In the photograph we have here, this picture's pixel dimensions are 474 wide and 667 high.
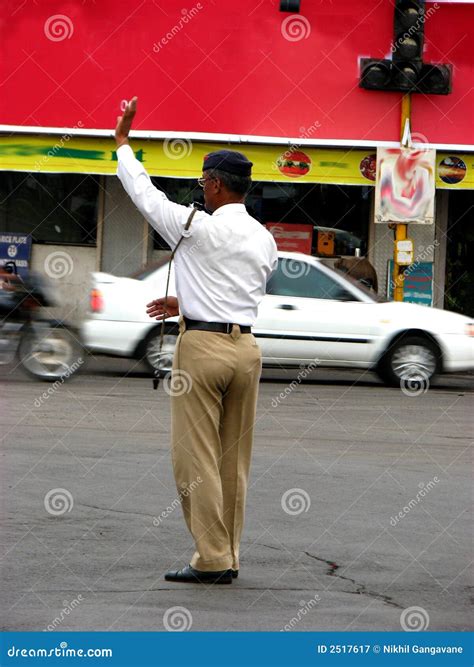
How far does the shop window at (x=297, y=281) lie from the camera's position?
580 inches

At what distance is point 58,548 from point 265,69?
574 inches

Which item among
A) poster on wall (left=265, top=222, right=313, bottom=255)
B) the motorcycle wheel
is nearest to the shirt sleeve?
the motorcycle wheel

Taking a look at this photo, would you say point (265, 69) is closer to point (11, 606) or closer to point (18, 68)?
point (18, 68)

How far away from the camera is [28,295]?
13.8 meters

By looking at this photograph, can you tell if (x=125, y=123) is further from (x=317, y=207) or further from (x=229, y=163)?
(x=317, y=207)

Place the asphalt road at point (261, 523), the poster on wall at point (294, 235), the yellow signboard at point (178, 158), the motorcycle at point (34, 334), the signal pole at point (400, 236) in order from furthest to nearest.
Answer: the poster on wall at point (294, 235) → the yellow signboard at point (178, 158) → the signal pole at point (400, 236) → the motorcycle at point (34, 334) → the asphalt road at point (261, 523)

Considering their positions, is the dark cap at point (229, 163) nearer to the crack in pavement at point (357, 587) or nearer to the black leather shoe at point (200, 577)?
the black leather shoe at point (200, 577)

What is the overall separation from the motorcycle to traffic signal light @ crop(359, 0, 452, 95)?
5647 millimetres

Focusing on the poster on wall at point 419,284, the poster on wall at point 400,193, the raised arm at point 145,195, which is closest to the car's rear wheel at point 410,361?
the poster on wall at point 400,193

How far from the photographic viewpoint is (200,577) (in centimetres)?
568

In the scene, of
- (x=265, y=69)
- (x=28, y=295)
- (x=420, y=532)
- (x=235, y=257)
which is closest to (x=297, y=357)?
(x=28, y=295)

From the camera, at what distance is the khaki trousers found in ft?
18.4

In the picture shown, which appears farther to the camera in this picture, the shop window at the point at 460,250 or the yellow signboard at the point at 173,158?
the shop window at the point at 460,250

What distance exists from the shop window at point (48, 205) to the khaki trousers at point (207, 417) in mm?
15515
